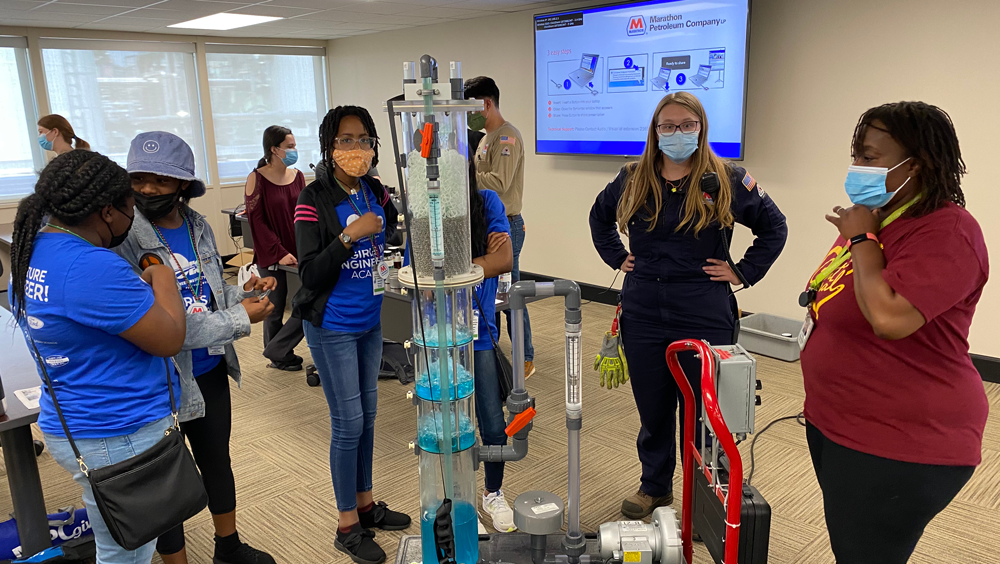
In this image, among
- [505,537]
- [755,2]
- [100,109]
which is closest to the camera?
[505,537]

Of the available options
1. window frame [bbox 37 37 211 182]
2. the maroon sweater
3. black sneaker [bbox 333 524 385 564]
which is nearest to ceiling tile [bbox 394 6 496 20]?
the maroon sweater

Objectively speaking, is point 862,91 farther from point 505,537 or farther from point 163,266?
point 163,266

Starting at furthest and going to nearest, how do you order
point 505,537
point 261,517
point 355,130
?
point 261,517 → point 355,130 → point 505,537

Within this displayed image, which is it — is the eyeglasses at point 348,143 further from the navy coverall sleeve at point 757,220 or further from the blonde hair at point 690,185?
the navy coverall sleeve at point 757,220

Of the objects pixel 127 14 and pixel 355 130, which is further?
pixel 127 14

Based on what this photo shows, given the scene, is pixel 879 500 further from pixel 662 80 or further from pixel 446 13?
pixel 446 13

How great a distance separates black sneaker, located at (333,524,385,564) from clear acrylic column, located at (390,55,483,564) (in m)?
0.93

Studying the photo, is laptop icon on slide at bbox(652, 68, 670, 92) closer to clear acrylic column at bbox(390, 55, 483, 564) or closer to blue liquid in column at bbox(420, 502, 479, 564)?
clear acrylic column at bbox(390, 55, 483, 564)

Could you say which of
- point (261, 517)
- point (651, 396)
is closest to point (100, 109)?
point (261, 517)

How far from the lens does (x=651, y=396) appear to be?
2316mm

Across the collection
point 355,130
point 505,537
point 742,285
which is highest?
point 355,130

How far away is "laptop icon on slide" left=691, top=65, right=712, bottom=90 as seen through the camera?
14.5 ft

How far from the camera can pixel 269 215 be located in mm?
4023

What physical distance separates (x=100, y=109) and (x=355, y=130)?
19.5 feet
